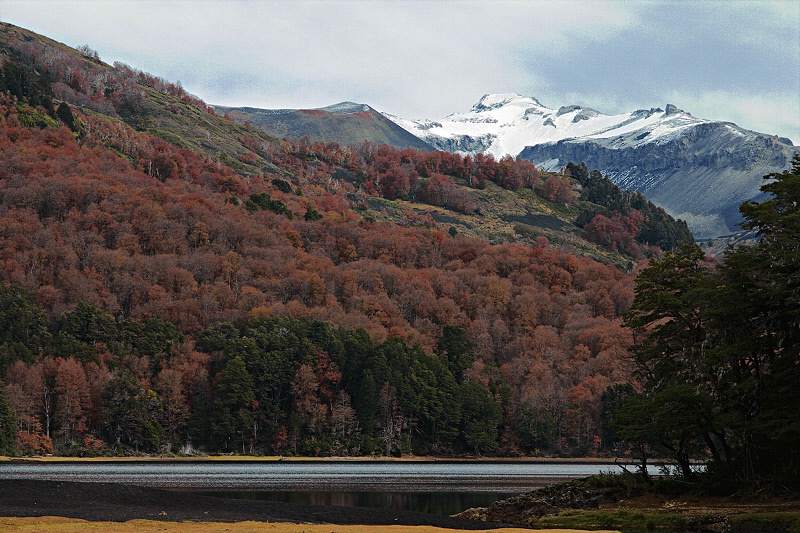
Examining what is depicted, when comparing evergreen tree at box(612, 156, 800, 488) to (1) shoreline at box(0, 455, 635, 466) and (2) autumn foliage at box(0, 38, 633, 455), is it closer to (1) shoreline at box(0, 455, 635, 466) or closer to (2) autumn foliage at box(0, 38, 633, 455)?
(1) shoreline at box(0, 455, 635, 466)

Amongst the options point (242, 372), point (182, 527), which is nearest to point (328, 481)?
point (182, 527)

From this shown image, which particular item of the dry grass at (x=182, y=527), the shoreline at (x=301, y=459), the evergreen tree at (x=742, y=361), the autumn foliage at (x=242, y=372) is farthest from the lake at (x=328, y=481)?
the autumn foliage at (x=242, y=372)

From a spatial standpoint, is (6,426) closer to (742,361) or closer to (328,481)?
(328,481)

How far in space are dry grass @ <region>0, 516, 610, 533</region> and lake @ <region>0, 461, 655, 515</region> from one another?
16.4 m

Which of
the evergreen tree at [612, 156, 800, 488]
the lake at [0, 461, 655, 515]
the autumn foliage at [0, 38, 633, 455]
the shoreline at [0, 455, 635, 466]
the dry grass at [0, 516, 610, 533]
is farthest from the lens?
the autumn foliage at [0, 38, 633, 455]

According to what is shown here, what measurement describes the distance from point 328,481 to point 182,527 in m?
46.3

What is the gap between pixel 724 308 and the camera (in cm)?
5319

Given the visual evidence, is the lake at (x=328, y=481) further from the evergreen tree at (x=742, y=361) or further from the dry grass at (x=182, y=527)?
the dry grass at (x=182, y=527)

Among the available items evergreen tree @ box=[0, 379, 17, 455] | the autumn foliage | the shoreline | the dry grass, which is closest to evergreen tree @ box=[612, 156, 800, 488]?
the dry grass

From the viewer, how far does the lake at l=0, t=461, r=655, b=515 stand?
68188 millimetres

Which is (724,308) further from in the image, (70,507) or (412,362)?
(412,362)

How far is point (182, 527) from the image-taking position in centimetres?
4262

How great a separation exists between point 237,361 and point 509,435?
47.1m

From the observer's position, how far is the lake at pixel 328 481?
6819 centimetres
